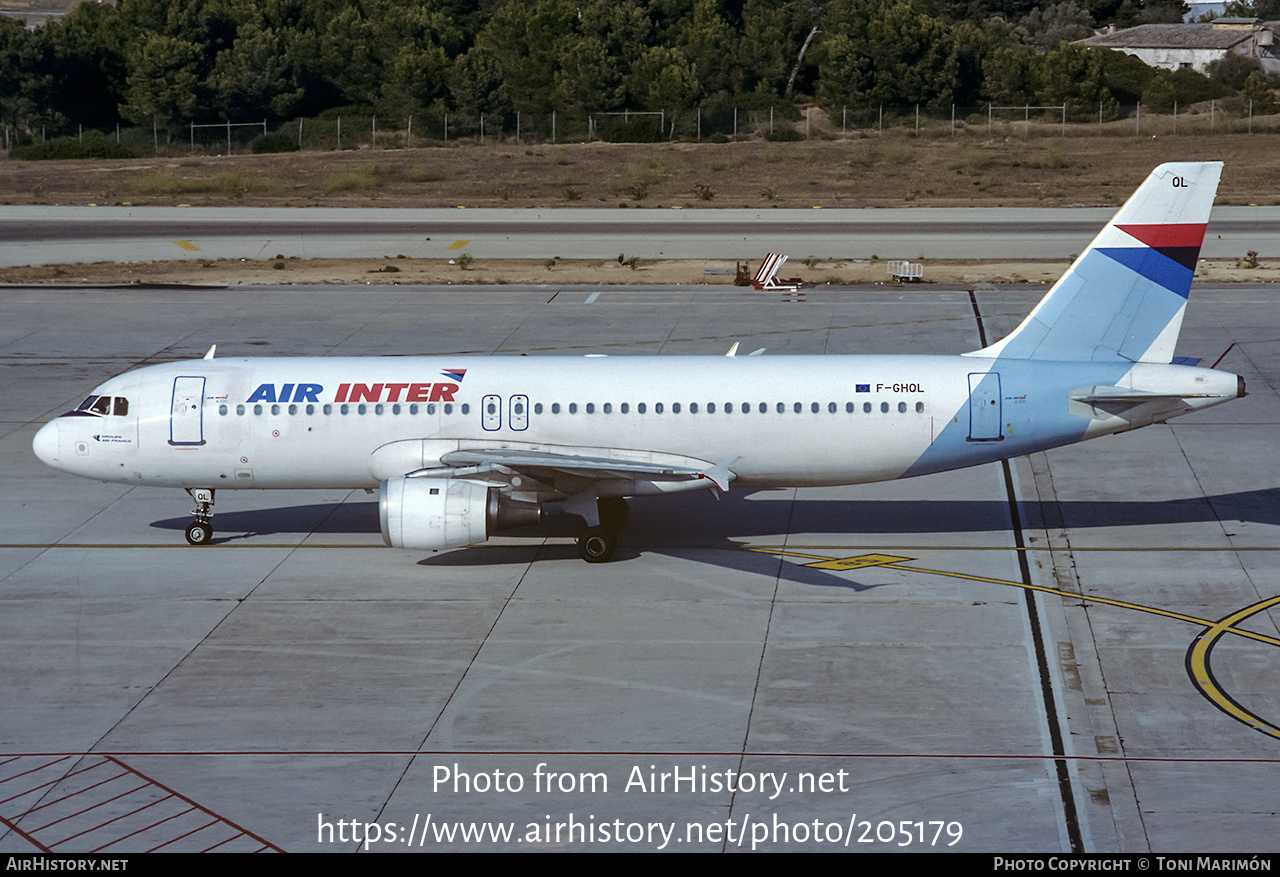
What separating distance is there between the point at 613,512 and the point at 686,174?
78.6 metres

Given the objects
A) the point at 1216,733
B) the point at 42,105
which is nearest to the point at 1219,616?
the point at 1216,733

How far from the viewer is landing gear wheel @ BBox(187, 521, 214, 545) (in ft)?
101

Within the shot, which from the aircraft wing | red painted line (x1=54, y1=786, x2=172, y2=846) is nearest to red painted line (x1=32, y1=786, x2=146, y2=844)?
red painted line (x1=54, y1=786, x2=172, y2=846)

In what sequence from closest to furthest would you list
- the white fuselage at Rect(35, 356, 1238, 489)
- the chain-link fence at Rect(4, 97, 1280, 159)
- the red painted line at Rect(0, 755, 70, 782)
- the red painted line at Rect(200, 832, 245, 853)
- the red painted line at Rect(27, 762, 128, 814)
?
the red painted line at Rect(200, 832, 245, 853) < the red painted line at Rect(27, 762, 128, 814) < the red painted line at Rect(0, 755, 70, 782) < the white fuselage at Rect(35, 356, 1238, 489) < the chain-link fence at Rect(4, 97, 1280, 159)

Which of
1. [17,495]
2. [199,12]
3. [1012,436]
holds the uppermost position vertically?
[199,12]

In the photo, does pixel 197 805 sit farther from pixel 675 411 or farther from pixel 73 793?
pixel 675 411

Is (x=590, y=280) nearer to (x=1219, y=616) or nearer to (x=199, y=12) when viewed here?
(x=1219, y=616)

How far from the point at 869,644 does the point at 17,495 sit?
2225 centimetres

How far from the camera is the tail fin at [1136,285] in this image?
28.9 meters

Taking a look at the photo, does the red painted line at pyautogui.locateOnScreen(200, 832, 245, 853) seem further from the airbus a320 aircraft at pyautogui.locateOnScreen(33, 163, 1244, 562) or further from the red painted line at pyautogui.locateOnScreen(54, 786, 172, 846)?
the airbus a320 aircraft at pyautogui.locateOnScreen(33, 163, 1244, 562)

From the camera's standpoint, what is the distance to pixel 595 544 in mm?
28969

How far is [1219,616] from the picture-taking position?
25.4 m

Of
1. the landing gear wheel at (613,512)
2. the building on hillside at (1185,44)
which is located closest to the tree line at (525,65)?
the building on hillside at (1185,44)

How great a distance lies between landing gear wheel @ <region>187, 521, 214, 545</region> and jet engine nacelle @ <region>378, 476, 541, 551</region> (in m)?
5.58
